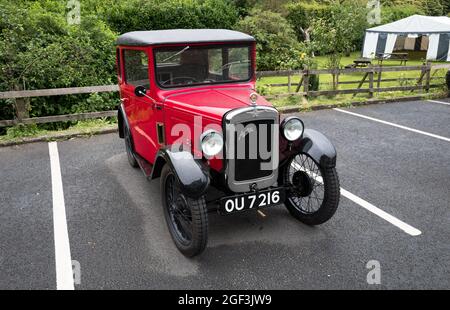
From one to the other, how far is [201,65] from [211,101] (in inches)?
24.4

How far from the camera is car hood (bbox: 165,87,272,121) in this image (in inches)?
146

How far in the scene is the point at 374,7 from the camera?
21.9 metres

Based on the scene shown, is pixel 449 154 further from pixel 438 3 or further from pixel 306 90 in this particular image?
pixel 438 3

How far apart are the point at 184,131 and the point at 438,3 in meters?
31.9

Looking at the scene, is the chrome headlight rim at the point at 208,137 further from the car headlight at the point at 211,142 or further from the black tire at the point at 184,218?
the black tire at the point at 184,218

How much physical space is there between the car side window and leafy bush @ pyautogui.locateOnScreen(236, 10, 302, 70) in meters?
11.0

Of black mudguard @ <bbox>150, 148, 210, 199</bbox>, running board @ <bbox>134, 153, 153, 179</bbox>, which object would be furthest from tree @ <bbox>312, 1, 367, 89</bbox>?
black mudguard @ <bbox>150, 148, 210, 199</bbox>

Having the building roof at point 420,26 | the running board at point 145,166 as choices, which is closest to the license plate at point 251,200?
the running board at point 145,166

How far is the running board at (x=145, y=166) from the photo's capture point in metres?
4.47

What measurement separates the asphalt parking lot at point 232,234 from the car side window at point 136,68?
1354mm

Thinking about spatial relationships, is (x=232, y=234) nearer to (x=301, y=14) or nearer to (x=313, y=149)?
(x=313, y=149)

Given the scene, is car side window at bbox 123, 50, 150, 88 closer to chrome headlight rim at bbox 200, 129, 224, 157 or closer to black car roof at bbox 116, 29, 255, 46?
black car roof at bbox 116, 29, 255, 46
